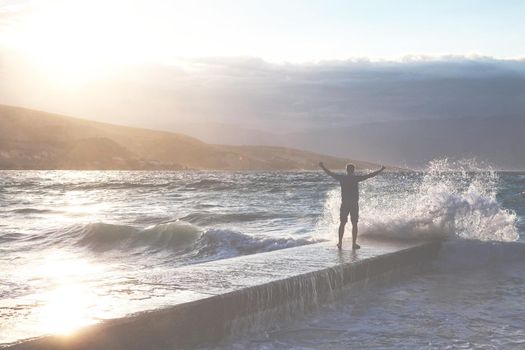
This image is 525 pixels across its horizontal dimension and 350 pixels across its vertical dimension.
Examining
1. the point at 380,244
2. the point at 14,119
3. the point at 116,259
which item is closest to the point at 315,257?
the point at 380,244

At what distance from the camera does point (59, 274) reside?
1122cm

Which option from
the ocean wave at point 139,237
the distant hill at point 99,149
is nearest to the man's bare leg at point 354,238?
the ocean wave at point 139,237

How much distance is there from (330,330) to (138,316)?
2448 mm

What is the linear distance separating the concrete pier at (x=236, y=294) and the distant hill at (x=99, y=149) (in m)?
157

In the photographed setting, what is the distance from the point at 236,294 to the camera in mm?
6590

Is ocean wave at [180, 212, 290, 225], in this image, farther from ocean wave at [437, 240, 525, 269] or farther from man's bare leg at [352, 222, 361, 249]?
man's bare leg at [352, 222, 361, 249]

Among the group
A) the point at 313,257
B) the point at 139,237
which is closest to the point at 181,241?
the point at 139,237

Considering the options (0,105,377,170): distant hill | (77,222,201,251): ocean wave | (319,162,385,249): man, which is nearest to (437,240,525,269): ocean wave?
(319,162,385,249): man

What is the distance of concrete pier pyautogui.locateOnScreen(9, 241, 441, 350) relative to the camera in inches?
205

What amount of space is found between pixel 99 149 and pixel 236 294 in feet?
555

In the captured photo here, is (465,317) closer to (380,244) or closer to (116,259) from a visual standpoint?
(380,244)

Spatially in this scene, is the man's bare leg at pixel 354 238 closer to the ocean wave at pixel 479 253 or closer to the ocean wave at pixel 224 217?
the ocean wave at pixel 479 253

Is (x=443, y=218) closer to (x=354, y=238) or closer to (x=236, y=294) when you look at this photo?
(x=354, y=238)

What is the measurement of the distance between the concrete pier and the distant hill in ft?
516
